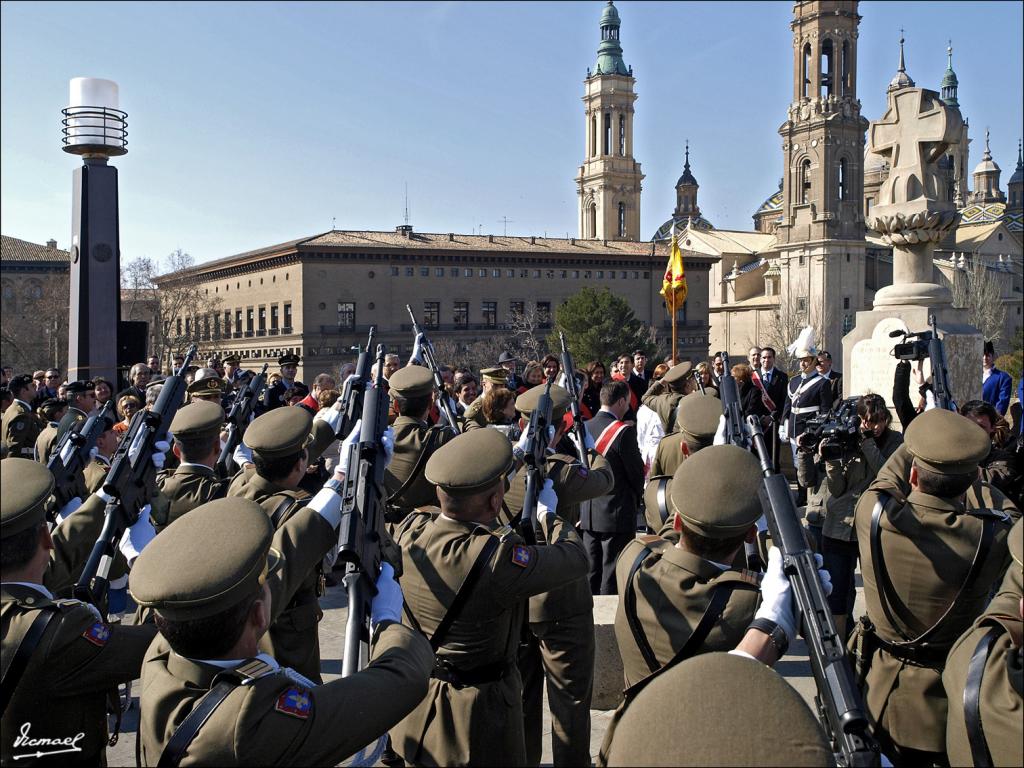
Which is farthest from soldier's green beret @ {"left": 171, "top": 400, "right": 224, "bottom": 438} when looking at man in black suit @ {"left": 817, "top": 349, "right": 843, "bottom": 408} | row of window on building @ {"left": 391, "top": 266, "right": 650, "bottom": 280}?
row of window on building @ {"left": 391, "top": 266, "right": 650, "bottom": 280}

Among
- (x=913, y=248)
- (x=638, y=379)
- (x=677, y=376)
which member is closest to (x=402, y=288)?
(x=638, y=379)

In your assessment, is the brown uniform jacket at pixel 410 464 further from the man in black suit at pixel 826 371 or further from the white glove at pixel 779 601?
the man in black suit at pixel 826 371

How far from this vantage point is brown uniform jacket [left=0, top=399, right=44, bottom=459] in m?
8.84

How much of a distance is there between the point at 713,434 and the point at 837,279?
80.2 meters

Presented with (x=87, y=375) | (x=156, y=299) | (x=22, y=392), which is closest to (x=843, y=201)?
(x=156, y=299)

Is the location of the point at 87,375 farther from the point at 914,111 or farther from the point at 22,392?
the point at 914,111

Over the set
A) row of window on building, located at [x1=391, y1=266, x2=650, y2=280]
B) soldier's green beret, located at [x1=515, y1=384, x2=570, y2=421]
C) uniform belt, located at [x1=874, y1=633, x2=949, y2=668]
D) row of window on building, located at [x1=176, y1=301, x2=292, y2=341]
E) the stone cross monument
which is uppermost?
row of window on building, located at [x1=391, y1=266, x2=650, y2=280]

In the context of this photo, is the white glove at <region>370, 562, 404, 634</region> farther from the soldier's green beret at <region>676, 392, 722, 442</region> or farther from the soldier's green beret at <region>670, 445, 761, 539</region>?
the soldier's green beret at <region>676, 392, 722, 442</region>

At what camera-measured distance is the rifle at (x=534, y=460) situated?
420cm

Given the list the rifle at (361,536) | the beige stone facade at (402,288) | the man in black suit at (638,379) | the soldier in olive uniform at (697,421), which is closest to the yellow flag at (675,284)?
the man in black suit at (638,379)

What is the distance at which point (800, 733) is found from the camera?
1.41 metres

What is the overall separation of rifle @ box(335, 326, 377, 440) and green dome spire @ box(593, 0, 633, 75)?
109502 mm

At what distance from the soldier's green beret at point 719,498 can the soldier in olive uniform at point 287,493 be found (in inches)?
68.4

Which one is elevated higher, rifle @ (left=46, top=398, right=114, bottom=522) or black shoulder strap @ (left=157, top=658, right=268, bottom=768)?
rifle @ (left=46, top=398, right=114, bottom=522)
